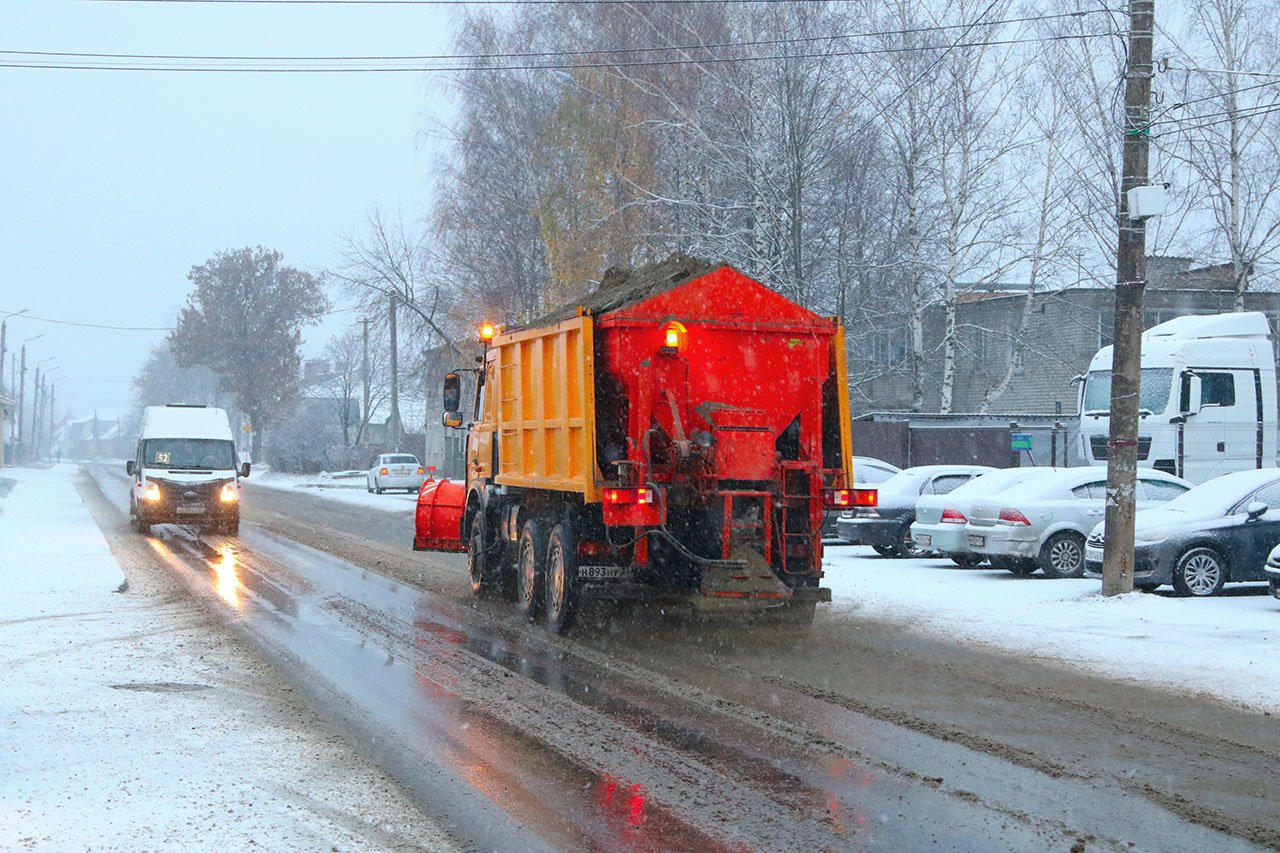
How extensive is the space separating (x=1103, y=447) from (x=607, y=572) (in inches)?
632

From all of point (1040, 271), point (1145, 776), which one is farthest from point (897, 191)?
point (1145, 776)

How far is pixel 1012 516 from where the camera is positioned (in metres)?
16.9

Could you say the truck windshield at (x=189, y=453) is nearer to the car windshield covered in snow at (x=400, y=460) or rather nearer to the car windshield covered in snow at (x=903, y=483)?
the car windshield covered in snow at (x=903, y=483)

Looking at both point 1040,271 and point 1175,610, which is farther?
point 1040,271

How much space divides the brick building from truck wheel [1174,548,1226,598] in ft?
60.4

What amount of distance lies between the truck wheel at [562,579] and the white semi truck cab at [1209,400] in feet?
49.1

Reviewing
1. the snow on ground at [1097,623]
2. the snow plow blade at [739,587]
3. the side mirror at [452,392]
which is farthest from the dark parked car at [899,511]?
the snow plow blade at [739,587]

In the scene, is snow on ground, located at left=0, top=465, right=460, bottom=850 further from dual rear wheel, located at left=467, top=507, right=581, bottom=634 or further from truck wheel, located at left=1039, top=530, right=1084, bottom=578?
truck wheel, located at left=1039, top=530, right=1084, bottom=578

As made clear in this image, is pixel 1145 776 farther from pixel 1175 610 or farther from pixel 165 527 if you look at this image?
pixel 165 527

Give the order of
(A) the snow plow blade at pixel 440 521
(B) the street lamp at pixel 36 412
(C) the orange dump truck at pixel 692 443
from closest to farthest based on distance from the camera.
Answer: (C) the orange dump truck at pixel 692 443, (A) the snow plow blade at pixel 440 521, (B) the street lamp at pixel 36 412

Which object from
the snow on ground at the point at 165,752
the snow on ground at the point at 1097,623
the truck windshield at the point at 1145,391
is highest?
the truck windshield at the point at 1145,391

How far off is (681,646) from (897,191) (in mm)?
21589

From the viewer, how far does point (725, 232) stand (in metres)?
26.2

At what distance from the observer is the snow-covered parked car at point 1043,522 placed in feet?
55.3
